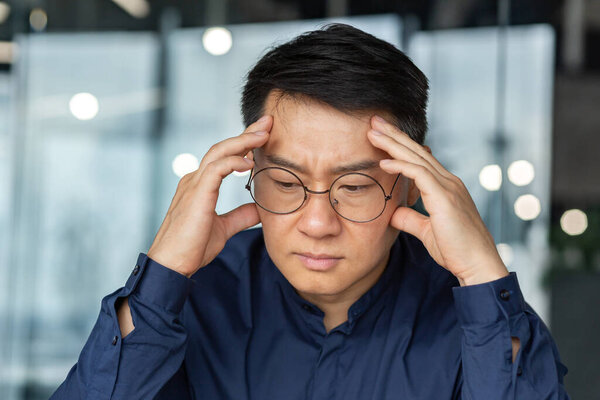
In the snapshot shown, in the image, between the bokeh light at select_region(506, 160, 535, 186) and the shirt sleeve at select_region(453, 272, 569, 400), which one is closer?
the shirt sleeve at select_region(453, 272, 569, 400)

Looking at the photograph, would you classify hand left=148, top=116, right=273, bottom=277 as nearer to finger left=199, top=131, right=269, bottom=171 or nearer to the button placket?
finger left=199, top=131, right=269, bottom=171

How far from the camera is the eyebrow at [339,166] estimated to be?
1507 mm

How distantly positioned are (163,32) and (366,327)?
308 cm

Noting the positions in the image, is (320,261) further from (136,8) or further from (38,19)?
(38,19)

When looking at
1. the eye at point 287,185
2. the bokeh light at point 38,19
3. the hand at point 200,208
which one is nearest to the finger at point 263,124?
the hand at point 200,208

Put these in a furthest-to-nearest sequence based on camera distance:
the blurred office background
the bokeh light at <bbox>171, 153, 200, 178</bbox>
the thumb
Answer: the bokeh light at <bbox>171, 153, 200, 178</bbox> → the blurred office background → the thumb

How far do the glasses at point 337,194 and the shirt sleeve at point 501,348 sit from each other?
27 cm

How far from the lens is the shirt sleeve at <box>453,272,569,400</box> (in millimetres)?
1386

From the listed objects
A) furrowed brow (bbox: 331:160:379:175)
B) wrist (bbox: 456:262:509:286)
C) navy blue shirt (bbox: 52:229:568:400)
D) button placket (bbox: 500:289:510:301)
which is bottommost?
navy blue shirt (bbox: 52:229:568:400)

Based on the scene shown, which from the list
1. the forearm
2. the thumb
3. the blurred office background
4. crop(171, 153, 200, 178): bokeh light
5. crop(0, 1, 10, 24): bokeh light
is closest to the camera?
the forearm

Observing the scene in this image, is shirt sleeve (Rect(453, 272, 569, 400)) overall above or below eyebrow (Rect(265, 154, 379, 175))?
below

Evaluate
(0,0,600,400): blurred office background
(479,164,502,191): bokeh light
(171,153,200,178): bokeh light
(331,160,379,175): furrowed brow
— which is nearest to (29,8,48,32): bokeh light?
(0,0,600,400): blurred office background

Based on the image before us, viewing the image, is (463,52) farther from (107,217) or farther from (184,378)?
(184,378)

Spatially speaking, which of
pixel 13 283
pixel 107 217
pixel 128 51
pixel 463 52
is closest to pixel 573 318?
pixel 463 52
